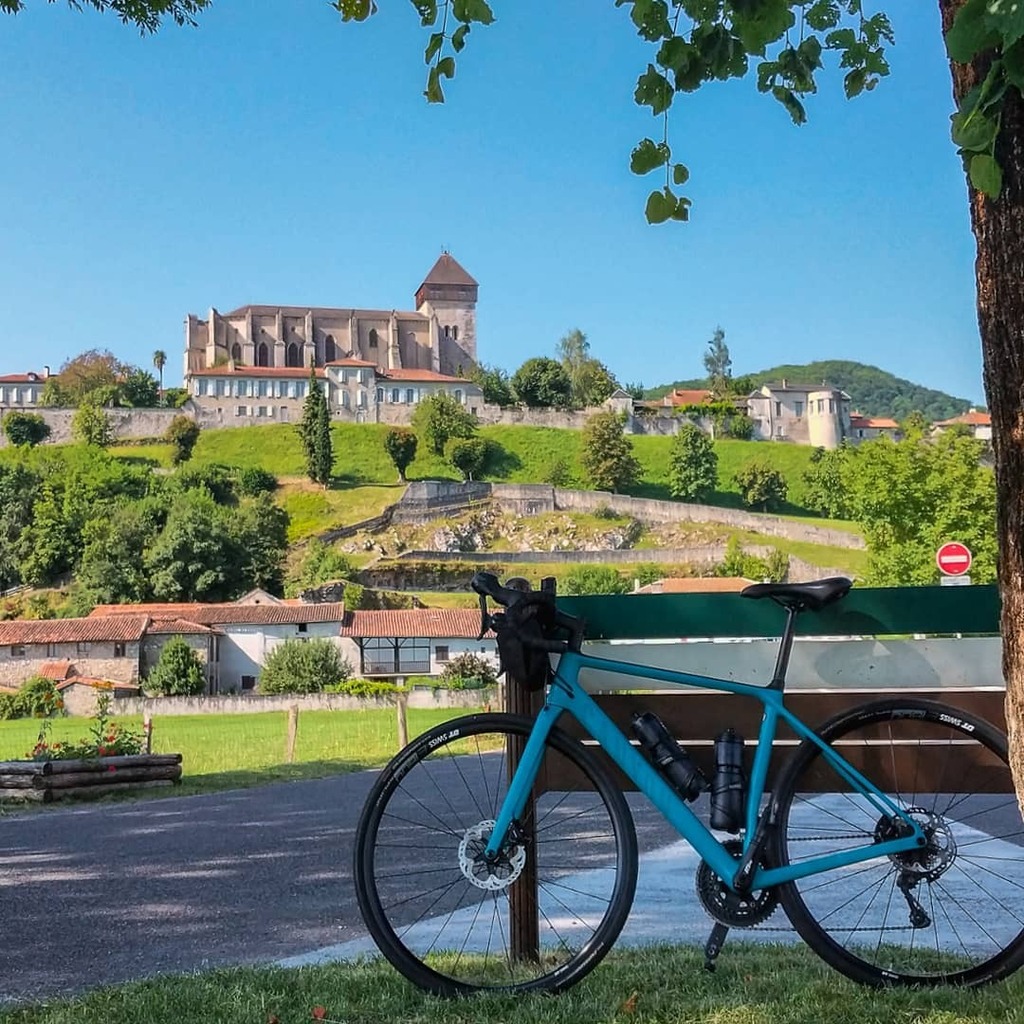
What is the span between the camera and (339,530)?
90000 millimetres

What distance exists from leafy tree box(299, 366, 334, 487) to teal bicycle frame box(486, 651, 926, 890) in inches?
3721

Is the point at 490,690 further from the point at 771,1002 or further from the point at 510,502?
the point at 510,502

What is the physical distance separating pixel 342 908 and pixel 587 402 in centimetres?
11334

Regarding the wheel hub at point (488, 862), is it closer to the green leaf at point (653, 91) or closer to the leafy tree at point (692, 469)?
the green leaf at point (653, 91)

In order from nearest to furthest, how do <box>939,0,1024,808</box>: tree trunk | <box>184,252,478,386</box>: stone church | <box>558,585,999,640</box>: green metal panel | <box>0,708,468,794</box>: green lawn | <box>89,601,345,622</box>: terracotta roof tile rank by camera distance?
<box>939,0,1024,808</box>: tree trunk
<box>558,585,999,640</box>: green metal panel
<box>0,708,468,794</box>: green lawn
<box>89,601,345,622</box>: terracotta roof tile
<box>184,252,478,386</box>: stone church

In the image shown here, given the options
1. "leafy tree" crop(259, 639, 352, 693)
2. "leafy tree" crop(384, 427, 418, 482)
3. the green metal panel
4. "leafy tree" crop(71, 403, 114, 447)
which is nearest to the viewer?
the green metal panel

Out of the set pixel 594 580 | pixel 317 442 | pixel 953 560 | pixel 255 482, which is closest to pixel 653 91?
pixel 953 560

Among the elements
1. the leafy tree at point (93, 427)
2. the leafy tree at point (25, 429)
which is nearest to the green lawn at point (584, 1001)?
the leafy tree at point (93, 427)

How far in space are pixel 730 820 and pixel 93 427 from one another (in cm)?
10623

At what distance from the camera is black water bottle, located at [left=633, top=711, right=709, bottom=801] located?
3125 mm

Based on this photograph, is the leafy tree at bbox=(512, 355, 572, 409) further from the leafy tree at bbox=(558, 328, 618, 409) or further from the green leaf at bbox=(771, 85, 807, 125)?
the green leaf at bbox=(771, 85, 807, 125)

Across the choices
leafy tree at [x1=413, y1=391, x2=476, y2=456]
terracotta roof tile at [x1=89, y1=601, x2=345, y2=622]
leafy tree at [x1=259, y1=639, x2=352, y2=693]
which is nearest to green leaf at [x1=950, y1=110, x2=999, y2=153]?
leafy tree at [x1=259, y1=639, x2=352, y2=693]

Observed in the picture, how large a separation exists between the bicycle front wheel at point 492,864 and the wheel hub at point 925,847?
62 cm

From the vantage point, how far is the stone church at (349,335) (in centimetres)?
12725
